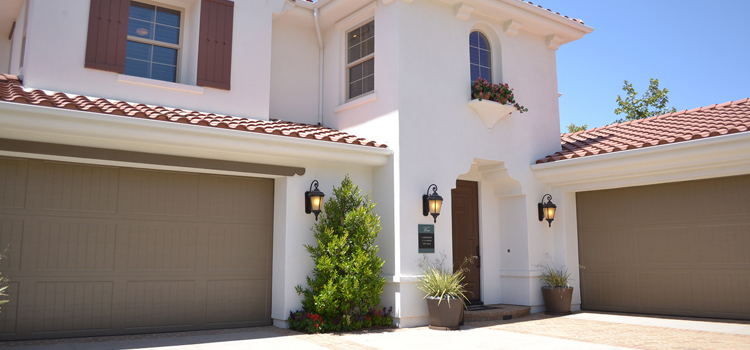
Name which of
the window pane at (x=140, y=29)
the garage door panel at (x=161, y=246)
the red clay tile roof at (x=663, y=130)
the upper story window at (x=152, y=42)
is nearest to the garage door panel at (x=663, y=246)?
the red clay tile roof at (x=663, y=130)

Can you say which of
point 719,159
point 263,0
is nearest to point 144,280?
point 263,0

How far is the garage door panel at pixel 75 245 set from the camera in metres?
7.39

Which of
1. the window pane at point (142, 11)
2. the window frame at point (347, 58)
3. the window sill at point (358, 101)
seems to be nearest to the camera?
the window pane at point (142, 11)

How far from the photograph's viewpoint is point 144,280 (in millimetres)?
8031

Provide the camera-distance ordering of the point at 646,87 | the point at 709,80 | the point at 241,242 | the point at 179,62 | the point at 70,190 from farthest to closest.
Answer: the point at 709,80, the point at 646,87, the point at 179,62, the point at 241,242, the point at 70,190

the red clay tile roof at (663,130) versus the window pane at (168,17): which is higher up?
the window pane at (168,17)

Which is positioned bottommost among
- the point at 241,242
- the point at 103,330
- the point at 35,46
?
the point at 103,330

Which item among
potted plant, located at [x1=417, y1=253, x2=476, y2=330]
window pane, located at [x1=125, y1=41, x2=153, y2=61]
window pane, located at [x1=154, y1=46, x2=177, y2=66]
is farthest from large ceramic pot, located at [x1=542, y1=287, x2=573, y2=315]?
window pane, located at [x1=125, y1=41, x2=153, y2=61]

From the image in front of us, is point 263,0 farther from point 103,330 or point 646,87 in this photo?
point 646,87

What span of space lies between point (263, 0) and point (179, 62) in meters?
1.98

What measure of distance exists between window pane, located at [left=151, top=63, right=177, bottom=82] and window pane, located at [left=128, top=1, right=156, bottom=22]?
2.76 feet

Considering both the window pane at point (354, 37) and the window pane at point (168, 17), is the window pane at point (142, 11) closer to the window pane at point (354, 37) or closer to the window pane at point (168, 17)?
the window pane at point (168, 17)

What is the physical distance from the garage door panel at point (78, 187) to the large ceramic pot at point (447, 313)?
5018mm

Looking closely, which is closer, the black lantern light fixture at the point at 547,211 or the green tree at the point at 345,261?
the green tree at the point at 345,261
